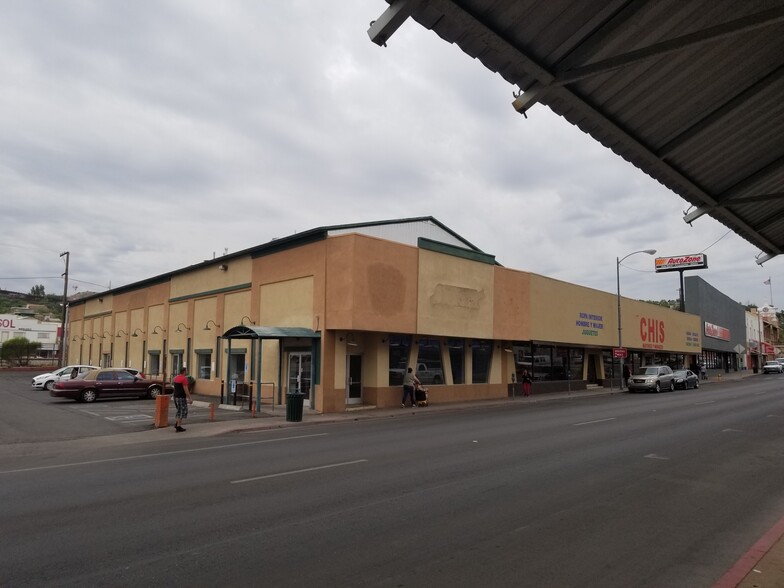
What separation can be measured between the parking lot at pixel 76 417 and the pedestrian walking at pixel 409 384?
6582mm

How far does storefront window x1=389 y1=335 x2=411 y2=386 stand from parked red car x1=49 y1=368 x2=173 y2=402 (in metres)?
11.2

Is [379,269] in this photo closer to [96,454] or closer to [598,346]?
[96,454]

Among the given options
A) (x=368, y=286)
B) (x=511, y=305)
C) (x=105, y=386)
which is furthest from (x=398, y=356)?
(x=105, y=386)

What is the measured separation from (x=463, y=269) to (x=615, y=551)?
71.2 feet

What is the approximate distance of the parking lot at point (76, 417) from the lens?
53.2 ft

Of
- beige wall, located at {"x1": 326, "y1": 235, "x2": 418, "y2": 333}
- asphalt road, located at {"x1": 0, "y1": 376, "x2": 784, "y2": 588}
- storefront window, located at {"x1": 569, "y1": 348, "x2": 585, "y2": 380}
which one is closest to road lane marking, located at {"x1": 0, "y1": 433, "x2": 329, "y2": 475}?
asphalt road, located at {"x1": 0, "y1": 376, "x2": 784, "y2": 588}

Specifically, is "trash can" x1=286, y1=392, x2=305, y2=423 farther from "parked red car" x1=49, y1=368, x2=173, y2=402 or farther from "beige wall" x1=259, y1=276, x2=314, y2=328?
"parked red car" x1=49, y1=368, x2=173, y2=402

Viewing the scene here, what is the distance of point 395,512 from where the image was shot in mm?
7035

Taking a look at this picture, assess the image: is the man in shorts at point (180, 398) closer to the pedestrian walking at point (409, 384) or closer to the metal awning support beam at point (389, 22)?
the pedestrian walking at point (409, 384)

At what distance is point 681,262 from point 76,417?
64.4 m

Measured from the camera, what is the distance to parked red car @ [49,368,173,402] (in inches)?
1006

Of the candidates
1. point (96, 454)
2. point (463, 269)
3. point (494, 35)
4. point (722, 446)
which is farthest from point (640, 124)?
point (463, 269)

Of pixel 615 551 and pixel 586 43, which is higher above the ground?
pixel 586 43

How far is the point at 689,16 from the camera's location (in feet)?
14.8
